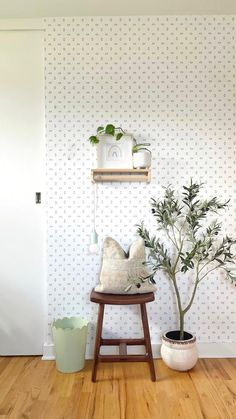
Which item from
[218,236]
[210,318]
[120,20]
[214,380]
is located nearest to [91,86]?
[120,20]

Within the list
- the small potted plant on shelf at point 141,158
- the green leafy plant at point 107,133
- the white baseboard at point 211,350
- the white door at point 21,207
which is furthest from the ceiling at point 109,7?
the white baseboard at point 211,350

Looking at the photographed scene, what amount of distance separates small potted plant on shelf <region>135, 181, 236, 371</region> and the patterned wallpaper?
95mm

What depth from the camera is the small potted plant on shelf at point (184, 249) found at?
200cm

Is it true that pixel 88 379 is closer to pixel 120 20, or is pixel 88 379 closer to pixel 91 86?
pixel 91 86

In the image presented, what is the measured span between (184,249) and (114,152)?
2.71 feet

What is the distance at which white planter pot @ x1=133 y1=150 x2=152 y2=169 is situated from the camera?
80.7 inches

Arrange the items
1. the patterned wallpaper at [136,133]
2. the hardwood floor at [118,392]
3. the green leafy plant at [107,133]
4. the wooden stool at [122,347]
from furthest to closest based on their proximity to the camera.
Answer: the patterned wallpaper at [136,133] < the green leafy plant at [107,133] < the wooden stool at [122,347] < the hardwood floor at [118,392]

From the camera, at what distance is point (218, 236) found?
223 cm

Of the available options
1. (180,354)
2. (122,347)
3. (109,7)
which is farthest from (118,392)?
(109,7)

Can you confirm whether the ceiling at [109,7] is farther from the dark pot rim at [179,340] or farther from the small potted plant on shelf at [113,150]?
the dark pot rim at [179,340]

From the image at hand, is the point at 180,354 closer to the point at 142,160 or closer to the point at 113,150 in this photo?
the point at 142,160

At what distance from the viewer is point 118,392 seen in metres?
1.80

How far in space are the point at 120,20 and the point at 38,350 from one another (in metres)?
2.37

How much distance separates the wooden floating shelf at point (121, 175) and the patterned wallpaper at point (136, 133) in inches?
2.4
